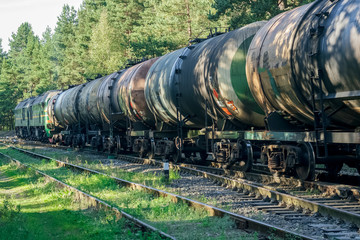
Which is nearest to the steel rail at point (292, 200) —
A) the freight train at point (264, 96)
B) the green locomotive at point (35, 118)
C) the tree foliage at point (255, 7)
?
the freight train at point (264, 96)

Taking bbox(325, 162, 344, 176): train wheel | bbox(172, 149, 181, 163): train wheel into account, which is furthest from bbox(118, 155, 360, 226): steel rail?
bbox(172, 149, 181, 163): train wheel

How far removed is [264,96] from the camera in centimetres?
1073

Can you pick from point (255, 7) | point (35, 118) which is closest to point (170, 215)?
point (255, 7)

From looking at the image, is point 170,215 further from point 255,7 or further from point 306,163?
point 255,7

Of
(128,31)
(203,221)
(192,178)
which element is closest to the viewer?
(203,221)

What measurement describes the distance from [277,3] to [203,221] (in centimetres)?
1877

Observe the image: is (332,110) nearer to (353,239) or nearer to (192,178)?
(353,239)

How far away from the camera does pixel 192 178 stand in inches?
536

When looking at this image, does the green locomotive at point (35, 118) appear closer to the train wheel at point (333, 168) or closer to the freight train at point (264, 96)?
the freight train at point (264, 96)

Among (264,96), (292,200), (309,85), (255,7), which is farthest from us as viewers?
(255,7)

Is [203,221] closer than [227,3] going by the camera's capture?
Yes

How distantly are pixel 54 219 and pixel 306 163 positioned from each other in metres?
5.26

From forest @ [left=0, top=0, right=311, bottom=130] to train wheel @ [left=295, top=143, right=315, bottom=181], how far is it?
6.55 m

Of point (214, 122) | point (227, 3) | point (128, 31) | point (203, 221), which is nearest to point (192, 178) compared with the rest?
point (214, 122)
